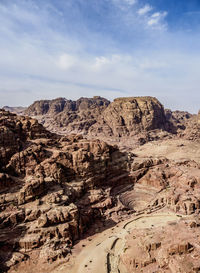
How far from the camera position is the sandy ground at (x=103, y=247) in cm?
3641

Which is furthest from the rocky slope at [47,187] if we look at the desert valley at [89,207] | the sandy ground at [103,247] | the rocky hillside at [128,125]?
the rocky hillside at [128,125]

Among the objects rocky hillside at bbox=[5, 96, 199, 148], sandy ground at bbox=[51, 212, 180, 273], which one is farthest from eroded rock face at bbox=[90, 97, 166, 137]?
sandy ground at bbox=[51, 212, 180, 273]

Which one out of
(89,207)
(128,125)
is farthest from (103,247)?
(128,125)

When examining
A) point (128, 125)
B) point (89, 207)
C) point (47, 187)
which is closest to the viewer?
point (47, 187)

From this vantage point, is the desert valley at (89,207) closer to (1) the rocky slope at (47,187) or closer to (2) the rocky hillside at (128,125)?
(1) the rocky slope at (47,187)

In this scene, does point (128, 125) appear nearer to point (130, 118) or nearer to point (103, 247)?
point (130, 118)

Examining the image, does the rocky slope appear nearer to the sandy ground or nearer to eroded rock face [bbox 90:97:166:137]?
the sandy ground

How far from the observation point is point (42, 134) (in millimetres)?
66812

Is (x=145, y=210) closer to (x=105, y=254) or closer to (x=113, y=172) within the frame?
(x=113, y=172)

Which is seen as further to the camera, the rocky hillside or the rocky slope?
the rocky hillside

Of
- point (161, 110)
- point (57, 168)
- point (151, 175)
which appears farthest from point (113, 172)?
point (161, 110)

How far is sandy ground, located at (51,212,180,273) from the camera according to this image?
36.4 m

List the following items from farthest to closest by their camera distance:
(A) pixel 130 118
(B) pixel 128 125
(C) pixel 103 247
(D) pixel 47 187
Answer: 1. (B) pixel 128 125
2. (A) pixel 130 118
3. (D) pixel 47 187
4. (C) pixel 103 247

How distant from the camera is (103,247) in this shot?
42031mm
